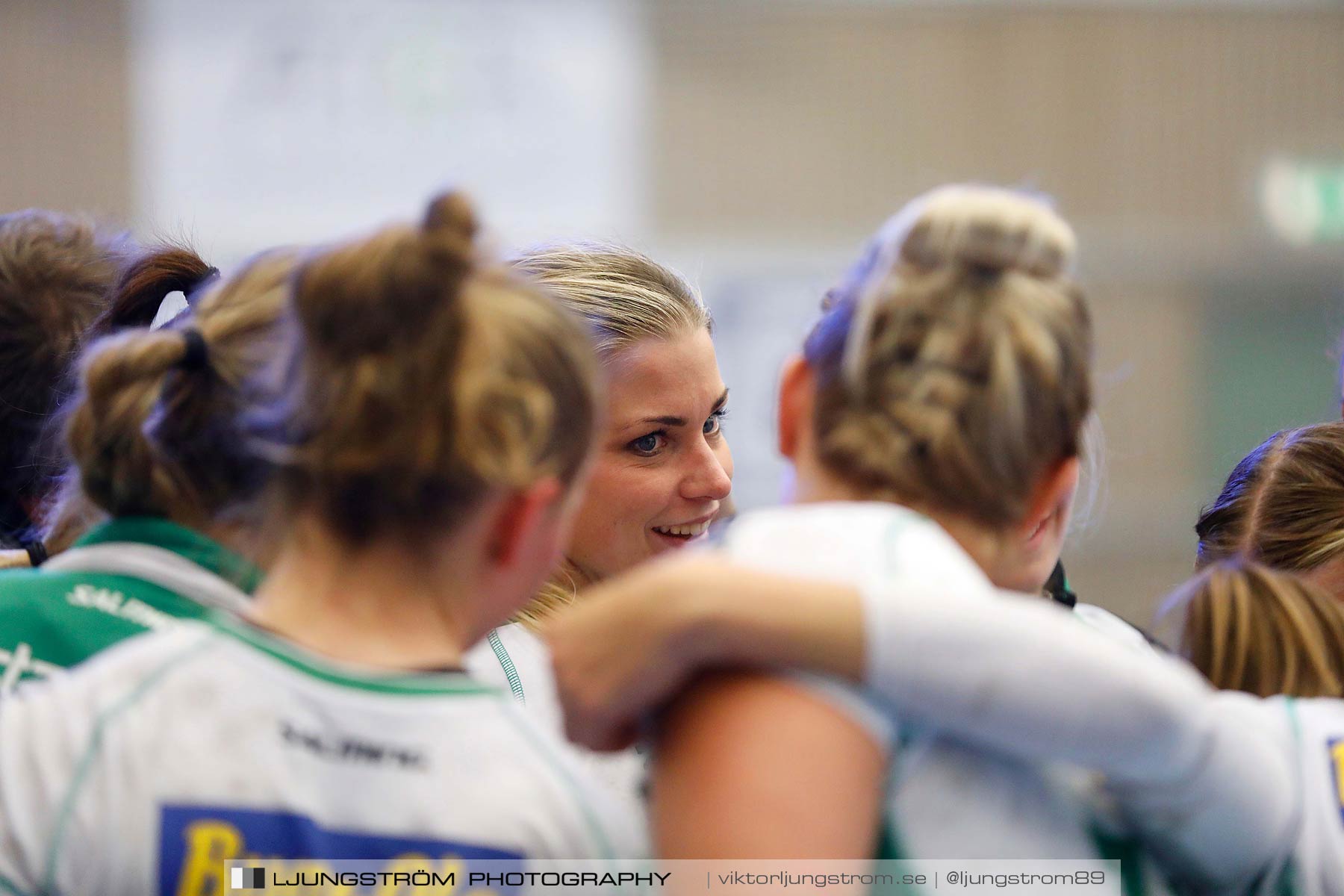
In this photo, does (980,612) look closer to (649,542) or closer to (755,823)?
(755,823)

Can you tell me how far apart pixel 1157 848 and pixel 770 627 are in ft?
1.27

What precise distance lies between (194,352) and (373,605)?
42 centimetres

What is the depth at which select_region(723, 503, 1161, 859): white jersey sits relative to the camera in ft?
3.11

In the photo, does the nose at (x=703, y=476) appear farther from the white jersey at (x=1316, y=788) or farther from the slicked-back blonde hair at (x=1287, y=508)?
the white jersey at (x=1316, y=788)

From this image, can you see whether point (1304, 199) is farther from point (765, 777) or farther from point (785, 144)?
point (765, 777)

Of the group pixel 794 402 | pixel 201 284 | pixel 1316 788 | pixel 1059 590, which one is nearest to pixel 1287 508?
pixel 1059 590

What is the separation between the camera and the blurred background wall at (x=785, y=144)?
720 centimetres

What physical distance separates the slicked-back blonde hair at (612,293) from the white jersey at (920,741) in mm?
1159

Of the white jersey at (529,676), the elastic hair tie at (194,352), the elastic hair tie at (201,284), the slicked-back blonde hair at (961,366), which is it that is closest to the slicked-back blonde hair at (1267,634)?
the slicked-back blonde hair at (961,366)

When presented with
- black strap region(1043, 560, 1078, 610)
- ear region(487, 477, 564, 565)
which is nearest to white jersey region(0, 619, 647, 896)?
ear region(487, 477, 564, 565)

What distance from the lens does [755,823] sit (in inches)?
34.5

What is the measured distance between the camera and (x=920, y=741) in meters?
0.98

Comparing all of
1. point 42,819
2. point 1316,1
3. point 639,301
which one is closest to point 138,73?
point 639,301

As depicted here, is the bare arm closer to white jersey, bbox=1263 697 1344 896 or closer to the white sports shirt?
the white sports shirt
